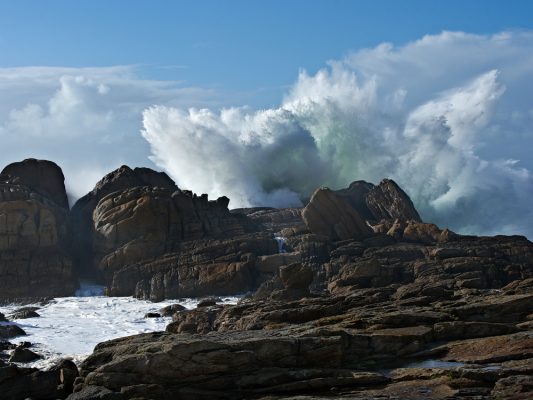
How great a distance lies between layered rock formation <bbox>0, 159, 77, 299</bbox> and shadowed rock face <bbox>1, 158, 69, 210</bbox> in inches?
118

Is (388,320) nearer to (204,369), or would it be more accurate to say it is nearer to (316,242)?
(204,369)

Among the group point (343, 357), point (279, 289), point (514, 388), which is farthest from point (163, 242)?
point (514, 388)

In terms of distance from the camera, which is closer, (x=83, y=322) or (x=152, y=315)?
(x=83, y=322)

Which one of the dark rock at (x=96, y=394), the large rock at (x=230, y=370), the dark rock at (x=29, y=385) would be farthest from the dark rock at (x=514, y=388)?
the dark rock at (x=29, y=385)

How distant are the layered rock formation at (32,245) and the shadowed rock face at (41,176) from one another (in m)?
2.99

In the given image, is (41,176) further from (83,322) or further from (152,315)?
(152,315)

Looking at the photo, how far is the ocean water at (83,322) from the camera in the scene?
54544 mm

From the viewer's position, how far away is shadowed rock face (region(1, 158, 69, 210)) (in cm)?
8888

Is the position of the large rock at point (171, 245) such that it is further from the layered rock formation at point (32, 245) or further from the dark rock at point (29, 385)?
the dark rock at point (29, 385)

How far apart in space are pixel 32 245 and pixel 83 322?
1688 cm

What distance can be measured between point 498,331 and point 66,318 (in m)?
36.9

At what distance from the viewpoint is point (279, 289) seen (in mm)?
66438

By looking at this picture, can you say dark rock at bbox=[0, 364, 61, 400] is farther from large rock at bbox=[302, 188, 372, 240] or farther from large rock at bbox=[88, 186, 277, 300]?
large rock at bbox=[302, 188, 372, 240]

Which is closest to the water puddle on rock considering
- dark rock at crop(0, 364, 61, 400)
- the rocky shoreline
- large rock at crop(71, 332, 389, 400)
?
the rocky shoreline
